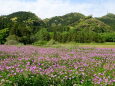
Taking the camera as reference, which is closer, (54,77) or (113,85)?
(113,85)

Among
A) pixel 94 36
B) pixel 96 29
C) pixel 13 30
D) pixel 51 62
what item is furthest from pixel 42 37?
pixel 96 29

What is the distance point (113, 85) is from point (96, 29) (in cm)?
18687

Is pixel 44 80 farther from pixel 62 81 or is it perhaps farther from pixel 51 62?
pixel 51 62

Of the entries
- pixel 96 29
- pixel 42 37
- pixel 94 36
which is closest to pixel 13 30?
pixel 42 37

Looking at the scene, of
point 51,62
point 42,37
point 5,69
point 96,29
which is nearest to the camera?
point 5,69

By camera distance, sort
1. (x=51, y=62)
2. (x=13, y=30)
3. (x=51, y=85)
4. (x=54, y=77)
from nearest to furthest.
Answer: (x=51, y=85), (x=54, y=77), (x=51, y=62), (x=13, y=30)

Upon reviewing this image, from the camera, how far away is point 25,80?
6.02 meters

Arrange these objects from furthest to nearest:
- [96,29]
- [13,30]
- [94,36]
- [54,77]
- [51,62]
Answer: [96,29]
[94,36]
[13,30]
[51,62]
[54,77]

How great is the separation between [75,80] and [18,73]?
1948 mm

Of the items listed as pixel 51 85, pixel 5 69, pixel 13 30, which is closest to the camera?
pixel 51 85

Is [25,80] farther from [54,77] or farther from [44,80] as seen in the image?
[54,77]

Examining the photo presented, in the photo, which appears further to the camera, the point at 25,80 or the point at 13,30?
the point at 13,30

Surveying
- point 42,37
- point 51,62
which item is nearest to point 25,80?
point 51,62

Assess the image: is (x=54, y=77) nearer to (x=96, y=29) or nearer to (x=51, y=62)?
(x=51, y=62)
